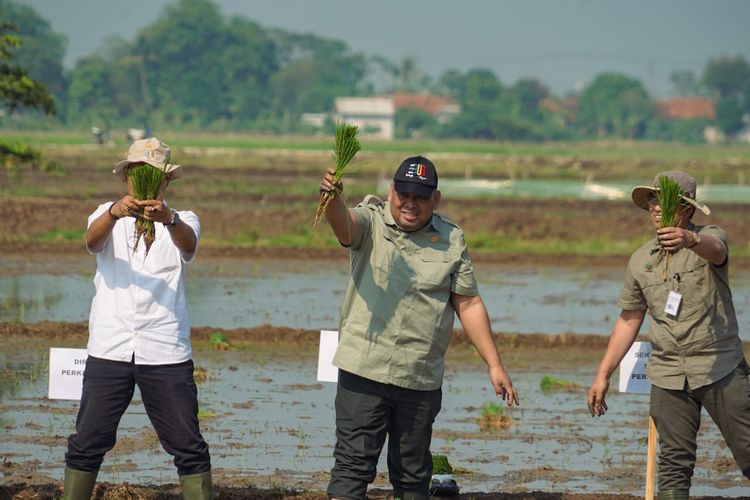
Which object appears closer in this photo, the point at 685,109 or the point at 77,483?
the point at 77,483

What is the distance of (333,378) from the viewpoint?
6520 millimetres

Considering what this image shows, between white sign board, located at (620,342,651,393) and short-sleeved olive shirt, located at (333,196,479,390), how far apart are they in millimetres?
1483

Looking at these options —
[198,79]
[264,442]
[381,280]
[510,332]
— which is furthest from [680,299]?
[198,79]

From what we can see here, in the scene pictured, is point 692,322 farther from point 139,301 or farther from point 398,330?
point 139,301

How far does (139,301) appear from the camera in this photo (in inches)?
221

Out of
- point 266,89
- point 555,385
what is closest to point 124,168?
point 555,385

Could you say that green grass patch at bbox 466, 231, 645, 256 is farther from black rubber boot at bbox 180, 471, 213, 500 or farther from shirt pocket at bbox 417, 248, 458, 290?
black rubber boot at bbox 180, 471, 213, 500

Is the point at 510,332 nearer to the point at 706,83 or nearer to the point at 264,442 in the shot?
the point at 264,442

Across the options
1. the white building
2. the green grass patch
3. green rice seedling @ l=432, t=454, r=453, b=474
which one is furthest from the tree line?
green rice seedling @ l=432, t=454, r=453, b=474

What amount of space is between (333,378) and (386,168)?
152 ft

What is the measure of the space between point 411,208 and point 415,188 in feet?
0.38

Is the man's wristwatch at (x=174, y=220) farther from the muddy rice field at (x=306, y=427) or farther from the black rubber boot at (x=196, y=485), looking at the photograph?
the muddy rice field at (x=306, y=427)

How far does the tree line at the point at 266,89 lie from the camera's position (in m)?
125

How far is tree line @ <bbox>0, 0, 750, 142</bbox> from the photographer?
125m
